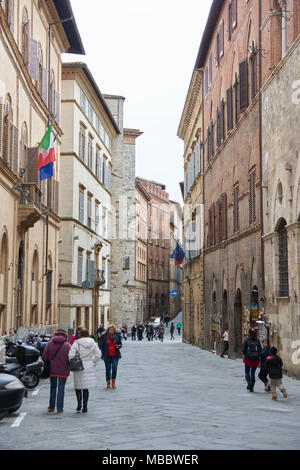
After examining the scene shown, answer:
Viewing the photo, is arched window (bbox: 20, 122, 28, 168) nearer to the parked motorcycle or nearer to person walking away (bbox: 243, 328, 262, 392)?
the parked motorcycle

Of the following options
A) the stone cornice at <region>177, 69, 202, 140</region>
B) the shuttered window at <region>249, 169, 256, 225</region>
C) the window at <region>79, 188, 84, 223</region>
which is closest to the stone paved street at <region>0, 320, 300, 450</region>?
the shuttered window at <region>249, 169, 256, 225</region>

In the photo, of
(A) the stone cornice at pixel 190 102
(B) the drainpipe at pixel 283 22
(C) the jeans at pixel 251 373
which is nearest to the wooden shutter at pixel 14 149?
(B) the drainpipe at pixel 283 22

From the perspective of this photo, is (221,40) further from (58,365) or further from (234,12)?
(58,365)

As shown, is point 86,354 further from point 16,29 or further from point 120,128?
point 120,128

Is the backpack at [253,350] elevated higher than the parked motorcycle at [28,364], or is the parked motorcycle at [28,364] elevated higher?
the backpack at [253,350]

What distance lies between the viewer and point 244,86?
83.5ft

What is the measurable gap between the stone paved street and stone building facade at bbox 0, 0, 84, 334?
5711mm

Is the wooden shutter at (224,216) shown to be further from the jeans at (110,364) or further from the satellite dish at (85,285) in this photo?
the jeans at (110,364)

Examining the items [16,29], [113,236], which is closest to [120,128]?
[113,236]

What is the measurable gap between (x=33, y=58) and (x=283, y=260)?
445 inches

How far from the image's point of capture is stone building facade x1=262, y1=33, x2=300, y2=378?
60.2ft

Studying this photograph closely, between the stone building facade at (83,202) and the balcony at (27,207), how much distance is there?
1367 centimetres

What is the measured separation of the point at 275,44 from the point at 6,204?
9.42m

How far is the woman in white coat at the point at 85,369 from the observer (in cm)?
1194
